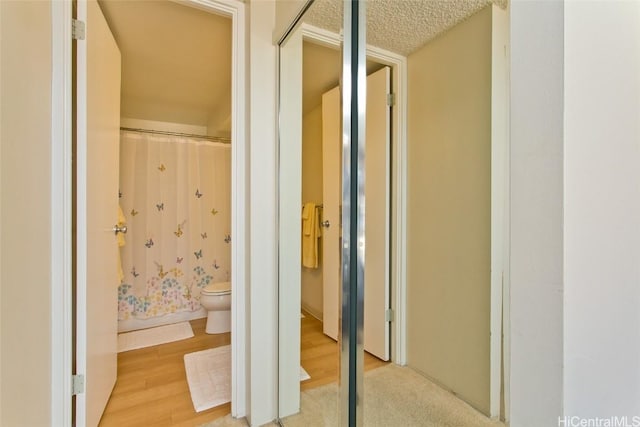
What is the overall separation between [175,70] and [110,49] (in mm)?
884

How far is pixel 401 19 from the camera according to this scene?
1269 mm

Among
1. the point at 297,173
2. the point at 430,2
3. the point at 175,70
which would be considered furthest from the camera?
the point at 175,70

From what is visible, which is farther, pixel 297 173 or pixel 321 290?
pixel 297 173

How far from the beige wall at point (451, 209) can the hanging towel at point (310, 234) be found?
0.43 metres

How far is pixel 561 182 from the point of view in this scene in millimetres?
352

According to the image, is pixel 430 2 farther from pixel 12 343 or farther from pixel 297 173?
pixel 12 343

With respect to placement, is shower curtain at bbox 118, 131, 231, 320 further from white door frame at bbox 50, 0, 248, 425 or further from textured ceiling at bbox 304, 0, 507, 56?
textured ceiling at bbox 304, 0, 507, 56

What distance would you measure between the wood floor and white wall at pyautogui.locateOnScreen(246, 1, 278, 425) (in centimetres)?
23

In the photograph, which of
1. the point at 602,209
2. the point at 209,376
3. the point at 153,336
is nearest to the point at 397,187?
the point at 602,209

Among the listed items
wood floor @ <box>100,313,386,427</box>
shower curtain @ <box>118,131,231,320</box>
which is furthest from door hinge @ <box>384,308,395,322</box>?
shower curtain @ <box>118,131,231,320</box>

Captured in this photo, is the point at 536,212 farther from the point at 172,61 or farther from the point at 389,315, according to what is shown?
the point at 172,61

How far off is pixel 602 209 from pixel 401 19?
1245mm

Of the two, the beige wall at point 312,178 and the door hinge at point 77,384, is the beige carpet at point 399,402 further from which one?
the door hinge at point 77,384

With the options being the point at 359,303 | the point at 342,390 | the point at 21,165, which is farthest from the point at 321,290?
the point at 21,165
